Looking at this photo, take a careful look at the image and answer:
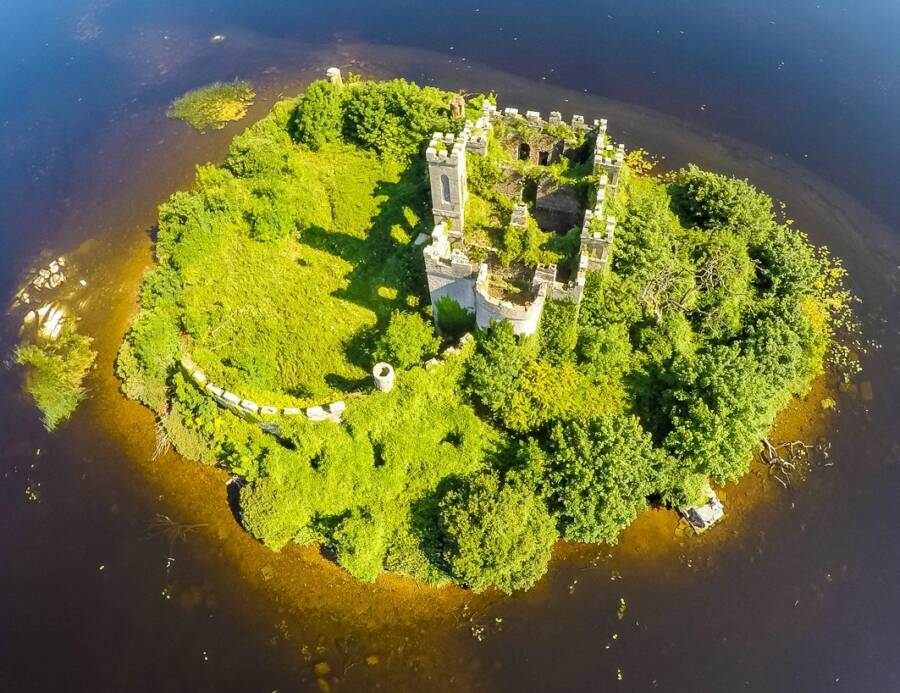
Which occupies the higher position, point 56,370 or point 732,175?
point 732,175

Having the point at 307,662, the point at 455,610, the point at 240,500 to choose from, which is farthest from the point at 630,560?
the point at 240,500

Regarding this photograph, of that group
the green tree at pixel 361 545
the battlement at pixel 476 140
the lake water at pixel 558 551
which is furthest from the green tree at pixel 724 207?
the green tree at pixel 361 545

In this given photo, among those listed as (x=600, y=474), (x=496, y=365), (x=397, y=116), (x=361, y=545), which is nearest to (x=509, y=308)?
(x=496, y=365)

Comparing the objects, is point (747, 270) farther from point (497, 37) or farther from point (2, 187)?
point (2, 187)

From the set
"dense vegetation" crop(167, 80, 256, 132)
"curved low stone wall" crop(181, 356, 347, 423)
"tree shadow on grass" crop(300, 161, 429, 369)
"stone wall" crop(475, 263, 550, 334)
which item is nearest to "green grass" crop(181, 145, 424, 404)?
"tree shadow on grass" crop(300, 161, 429, 369)

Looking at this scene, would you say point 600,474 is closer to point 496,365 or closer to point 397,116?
point 496,365

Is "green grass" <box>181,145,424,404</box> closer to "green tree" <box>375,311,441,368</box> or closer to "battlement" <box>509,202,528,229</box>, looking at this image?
"green tree" <box>375,311,441,368</box>
